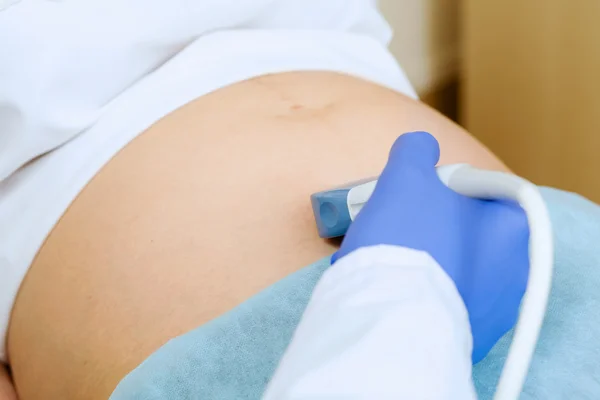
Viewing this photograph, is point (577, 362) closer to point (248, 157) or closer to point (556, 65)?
point (248, 157)

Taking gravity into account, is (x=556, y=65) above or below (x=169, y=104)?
below

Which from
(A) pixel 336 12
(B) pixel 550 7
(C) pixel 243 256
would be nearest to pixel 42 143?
(C) pixel 243 256

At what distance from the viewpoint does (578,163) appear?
1104 millimetres

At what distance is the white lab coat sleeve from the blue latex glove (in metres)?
0.02

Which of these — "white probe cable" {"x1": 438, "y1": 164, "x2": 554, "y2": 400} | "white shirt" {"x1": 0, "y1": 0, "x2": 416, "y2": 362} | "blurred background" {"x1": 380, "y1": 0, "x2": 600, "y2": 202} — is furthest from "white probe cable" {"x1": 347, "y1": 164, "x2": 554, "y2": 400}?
"blurred background" {"x1": 380, "y1": 0, "x2": 600, "y2": 202}

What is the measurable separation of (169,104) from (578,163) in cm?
77

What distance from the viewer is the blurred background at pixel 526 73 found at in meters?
1.05

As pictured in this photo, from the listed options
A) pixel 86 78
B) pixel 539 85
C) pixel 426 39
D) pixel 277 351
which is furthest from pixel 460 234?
pixel 426 39

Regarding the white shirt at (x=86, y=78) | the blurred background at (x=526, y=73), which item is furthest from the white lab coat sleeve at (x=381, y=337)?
the blurred background at (x=526, y=73)

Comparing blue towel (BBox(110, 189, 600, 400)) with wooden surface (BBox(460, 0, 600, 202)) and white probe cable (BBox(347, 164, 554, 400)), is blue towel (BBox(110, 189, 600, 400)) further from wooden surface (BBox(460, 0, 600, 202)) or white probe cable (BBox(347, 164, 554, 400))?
wooden surface (BBox(460, 0, 600, 202))

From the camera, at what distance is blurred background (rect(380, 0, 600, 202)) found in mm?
1051

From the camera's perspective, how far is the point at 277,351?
17.9 inches

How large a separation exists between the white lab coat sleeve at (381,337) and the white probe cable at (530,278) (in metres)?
0.02

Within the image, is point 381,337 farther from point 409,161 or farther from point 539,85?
point 539,85
